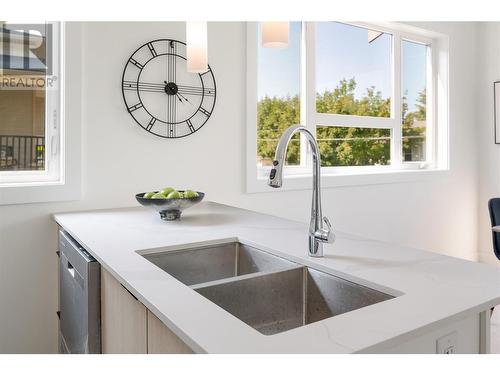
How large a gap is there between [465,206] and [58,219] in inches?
145

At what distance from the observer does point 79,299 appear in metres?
1.50

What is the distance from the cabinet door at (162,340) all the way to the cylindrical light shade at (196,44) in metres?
1.13

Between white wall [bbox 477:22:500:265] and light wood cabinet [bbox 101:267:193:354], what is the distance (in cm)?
387

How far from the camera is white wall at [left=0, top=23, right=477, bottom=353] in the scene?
2064mm

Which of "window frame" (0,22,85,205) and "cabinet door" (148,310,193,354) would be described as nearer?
"cabinet door" (148,310,193,354)

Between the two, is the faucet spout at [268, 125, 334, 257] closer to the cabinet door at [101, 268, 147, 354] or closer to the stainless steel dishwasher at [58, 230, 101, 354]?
the cabinet door at [101, 268, 147, 354]

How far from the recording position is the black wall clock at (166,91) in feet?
7.42

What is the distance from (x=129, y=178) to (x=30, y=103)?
608 millimetres

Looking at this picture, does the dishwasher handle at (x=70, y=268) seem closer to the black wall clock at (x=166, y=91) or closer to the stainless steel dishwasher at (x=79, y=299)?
the stainless steel dishwasher at (x=79, y=299)

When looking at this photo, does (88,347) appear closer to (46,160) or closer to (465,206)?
(46,160)

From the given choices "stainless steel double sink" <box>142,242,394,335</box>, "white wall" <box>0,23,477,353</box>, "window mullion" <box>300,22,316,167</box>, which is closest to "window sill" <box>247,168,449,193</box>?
"white wall" <box>0,23,477,353</box>
